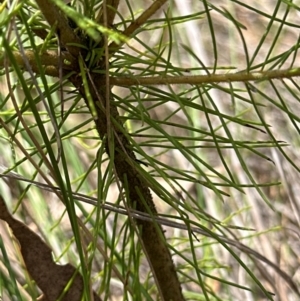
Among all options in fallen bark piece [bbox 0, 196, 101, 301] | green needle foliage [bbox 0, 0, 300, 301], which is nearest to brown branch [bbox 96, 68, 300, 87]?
green needle foliage [bbox 0, 0, 300, 301]

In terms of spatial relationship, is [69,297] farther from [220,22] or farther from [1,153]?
[220,22]

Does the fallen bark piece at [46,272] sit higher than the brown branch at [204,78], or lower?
lower

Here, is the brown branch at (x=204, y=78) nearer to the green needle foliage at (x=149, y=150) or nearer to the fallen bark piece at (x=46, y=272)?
the green needle foliage at (x=149, y=150)

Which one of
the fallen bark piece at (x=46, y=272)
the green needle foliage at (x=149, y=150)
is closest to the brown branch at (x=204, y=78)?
the green needle foliage at (x=149, y=150)

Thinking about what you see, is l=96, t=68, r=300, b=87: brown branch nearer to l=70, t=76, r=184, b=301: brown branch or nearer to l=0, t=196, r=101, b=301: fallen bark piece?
l=70, t=76, r=184, b=301: brown branch

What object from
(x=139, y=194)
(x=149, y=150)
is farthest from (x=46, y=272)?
(x=149, y=150)
